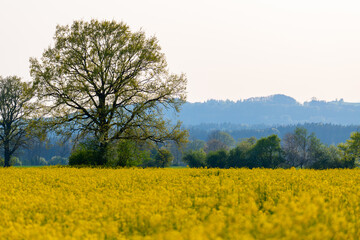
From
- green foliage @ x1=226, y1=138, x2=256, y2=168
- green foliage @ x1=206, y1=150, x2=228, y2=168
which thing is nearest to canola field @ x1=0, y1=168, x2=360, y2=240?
green foliage @ x1=226, y1=138, x2=256, y2=168

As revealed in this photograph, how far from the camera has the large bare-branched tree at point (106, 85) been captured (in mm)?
29281

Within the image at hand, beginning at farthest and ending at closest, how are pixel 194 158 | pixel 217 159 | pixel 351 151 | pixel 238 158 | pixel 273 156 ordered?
pixel 194 158 → pixel 217 159 → pixel 238 158 → pixel 273 156 → pixel 351 151

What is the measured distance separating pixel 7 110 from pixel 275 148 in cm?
5304

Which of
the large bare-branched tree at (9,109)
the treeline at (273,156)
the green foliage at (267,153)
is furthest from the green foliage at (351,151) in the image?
the large bare-branched tree at (9,109)

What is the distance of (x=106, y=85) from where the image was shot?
30.3 m

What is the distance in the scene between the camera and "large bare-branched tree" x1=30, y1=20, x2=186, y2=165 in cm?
2928

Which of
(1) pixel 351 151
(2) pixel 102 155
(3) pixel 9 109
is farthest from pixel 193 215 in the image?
(1) pixel 351 151

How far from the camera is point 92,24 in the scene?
99.0ft

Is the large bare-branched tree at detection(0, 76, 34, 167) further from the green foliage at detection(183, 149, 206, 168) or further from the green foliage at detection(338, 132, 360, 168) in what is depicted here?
the green foliage at detection(338, 132, 360, 168)

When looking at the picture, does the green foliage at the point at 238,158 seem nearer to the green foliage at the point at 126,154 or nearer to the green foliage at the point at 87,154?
the green foliage at the point at 126,154

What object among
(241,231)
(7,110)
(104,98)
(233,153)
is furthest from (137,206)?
(233,153)

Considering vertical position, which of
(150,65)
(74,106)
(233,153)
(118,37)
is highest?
(118,37)

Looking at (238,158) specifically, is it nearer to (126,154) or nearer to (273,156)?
(273,156)

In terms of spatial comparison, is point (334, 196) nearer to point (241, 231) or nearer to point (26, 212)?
point (241, 231)
